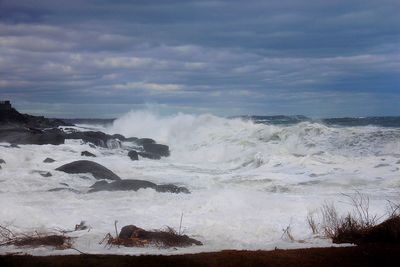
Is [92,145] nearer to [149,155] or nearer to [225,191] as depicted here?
[149,155]

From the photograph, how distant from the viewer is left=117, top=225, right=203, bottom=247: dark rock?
730cm

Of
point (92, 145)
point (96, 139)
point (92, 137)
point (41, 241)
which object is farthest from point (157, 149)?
point (41, 241)

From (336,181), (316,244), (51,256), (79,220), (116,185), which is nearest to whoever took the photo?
(51,256)

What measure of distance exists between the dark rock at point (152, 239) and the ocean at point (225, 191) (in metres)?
0.32

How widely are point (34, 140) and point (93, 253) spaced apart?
22191 millimetres

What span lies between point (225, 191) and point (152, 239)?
19.8 ft

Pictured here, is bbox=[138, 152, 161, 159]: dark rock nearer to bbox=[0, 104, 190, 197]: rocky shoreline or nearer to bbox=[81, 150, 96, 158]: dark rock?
bbox=[0, 104, 190, 197]: rocky shoreline

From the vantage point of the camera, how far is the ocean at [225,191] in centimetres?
909

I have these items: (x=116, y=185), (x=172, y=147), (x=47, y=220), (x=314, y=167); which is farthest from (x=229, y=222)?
(x=172, y=147)

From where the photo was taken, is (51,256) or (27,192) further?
(27,192)

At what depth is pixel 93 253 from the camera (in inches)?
258

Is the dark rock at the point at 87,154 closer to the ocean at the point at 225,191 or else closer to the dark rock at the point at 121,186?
the ocean at the point at 225,191

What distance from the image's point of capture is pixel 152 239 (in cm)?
741

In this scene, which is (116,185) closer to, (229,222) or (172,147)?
(229,222)
